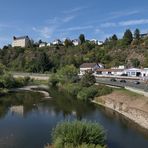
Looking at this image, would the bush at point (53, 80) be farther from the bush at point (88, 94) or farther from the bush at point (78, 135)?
the bush at point (78, 135)

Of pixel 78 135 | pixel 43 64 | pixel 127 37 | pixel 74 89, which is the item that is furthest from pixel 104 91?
pixel 127 37

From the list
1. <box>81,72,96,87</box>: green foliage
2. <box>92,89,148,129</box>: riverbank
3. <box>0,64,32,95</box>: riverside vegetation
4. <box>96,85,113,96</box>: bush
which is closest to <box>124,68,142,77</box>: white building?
<box>81,72,96,87</box>: green foliage

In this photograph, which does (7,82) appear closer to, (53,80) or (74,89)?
(53,80)

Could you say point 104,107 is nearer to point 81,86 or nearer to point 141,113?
point 141,113

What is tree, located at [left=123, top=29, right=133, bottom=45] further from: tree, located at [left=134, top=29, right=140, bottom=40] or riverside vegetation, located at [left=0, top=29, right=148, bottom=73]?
tree, located at [left=134, top=29, right=140, bottom=40]

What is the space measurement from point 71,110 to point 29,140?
22858mm

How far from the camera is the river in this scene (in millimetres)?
35812

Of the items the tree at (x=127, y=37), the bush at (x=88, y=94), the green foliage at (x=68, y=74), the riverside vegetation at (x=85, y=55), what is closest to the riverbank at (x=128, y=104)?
the bush at (x=88, y=94)

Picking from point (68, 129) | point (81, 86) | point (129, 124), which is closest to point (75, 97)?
point (81, 86)

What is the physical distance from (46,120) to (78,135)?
20073mm

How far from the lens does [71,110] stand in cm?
5800

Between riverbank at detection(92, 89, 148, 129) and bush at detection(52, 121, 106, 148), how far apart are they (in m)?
15.6

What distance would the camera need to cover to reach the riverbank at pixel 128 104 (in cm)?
4653

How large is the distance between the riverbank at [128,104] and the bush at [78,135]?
1563cm
